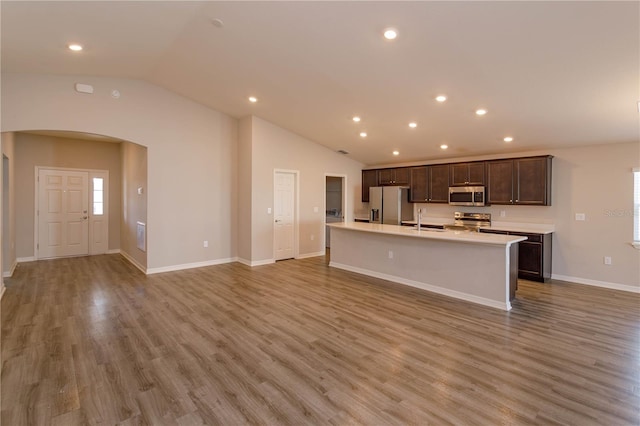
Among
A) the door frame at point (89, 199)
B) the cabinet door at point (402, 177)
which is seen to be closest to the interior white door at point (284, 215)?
the cabinet door at point (402, 177)

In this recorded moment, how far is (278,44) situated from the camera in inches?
151

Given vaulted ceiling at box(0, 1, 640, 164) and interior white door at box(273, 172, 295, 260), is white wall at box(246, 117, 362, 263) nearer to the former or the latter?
interior white door at box(273, 172, 295, 260)

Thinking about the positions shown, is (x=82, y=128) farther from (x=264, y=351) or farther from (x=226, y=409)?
(x=226, y=409)

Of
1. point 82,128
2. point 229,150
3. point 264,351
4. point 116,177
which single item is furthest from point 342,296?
point 116,177

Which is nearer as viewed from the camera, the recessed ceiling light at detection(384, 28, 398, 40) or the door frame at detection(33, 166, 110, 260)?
the recessed ceiling light at detection(384, 28, 398, 40)

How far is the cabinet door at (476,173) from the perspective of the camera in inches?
246

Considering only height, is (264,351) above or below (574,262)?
below

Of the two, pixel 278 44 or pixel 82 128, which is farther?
pixel 82 128

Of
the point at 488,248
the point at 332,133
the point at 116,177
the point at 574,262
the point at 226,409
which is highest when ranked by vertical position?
the point at 332,133

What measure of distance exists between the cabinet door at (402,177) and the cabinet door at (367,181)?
0.65 m

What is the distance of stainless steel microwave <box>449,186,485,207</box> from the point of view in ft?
20.5

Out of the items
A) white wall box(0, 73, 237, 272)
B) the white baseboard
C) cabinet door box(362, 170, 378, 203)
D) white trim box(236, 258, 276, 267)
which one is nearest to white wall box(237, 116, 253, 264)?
white trim box(236, 258, 276, 267)

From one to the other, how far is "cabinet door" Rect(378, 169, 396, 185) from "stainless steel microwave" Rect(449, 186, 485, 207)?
1.52 m

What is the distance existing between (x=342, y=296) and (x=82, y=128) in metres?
4.85
